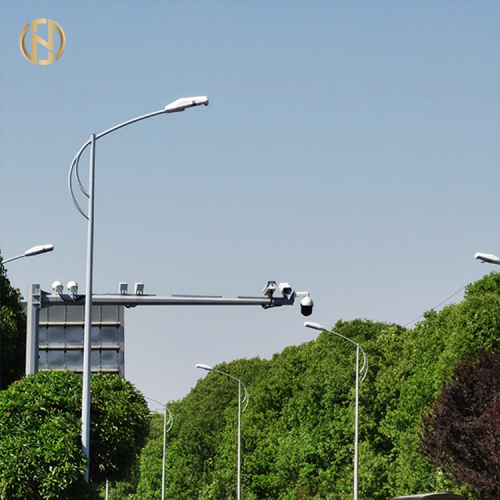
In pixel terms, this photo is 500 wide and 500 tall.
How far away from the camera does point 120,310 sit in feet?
125

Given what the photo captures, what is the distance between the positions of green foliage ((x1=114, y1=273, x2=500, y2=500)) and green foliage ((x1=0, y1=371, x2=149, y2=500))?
2895cm

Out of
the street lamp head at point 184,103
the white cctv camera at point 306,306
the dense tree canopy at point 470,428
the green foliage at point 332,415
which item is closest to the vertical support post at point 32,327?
the street lamp head at point 184,103

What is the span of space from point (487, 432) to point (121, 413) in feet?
84.9

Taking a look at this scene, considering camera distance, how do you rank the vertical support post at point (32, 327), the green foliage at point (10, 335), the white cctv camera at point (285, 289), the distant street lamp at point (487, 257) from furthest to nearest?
the green foliage at point (10, 335)
the distant street lamp at point (487, 257)
the white cctv camera at point (285, 289)
the vertical support post at point (32, 327)

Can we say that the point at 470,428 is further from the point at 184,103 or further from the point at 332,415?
the point at 184,103

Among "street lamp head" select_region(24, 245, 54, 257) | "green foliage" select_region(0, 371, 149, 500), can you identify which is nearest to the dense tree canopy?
"street lamp head" select_region(24, 245, 54, 257)

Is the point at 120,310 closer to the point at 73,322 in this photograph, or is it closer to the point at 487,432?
the point at 73,322

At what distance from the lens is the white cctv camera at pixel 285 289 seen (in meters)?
22.0

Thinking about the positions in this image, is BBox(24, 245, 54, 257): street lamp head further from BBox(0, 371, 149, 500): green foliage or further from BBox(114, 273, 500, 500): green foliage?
BBox(114, 273, 500, 500): green foliage

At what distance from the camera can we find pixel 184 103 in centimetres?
1945

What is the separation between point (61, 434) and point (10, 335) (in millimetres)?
23776

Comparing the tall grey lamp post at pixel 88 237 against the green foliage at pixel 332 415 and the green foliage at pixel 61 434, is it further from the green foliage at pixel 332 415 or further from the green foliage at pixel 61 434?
the green foliage at pixel 332 415

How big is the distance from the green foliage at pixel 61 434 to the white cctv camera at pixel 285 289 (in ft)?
12.8

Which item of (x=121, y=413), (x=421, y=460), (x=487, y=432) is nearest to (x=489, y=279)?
(x=421, y=460)
